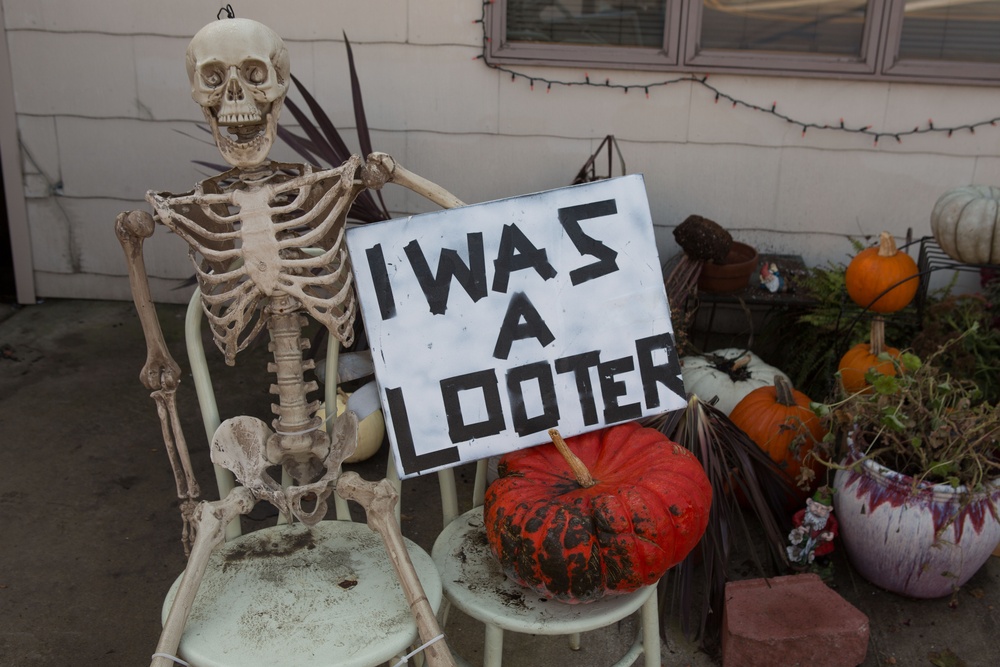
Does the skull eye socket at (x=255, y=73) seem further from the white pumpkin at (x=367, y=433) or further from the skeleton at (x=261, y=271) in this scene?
the white pumpkin at (x=367, y=433)

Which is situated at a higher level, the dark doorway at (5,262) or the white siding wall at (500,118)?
the white siding wall at (500,118)

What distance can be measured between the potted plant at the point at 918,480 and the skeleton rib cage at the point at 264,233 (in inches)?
63.9

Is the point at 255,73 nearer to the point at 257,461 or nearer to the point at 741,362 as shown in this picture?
the point at 257,461

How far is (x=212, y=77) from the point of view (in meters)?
1.80

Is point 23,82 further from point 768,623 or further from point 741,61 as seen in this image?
point 768,623

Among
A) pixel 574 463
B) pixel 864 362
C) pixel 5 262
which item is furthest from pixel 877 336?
pixel 5 262

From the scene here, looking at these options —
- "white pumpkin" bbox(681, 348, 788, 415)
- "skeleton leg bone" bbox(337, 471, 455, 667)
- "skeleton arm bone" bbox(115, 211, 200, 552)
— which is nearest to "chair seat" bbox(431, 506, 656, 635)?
"skeleton leg bone" bbox(337, 471, 455, 667)

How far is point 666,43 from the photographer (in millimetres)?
3980

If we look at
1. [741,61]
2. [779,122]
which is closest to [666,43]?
[741,61]

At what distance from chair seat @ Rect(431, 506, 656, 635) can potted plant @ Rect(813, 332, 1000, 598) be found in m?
1.02

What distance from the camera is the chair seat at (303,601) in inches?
70.5

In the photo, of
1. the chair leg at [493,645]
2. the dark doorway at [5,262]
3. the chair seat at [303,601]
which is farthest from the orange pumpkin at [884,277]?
the dark doorway at [5,262]

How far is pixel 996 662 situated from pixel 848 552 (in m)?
0.52

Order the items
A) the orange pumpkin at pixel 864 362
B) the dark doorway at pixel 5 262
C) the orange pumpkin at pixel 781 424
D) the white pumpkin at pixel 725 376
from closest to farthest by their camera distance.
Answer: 1. the orange pumpkin at pixel 781 424
2. the orange pumpkin at pixel 864 362
3. the white pumpkin at pixel 725 376
4. the dark doorway at pixel 5 262
